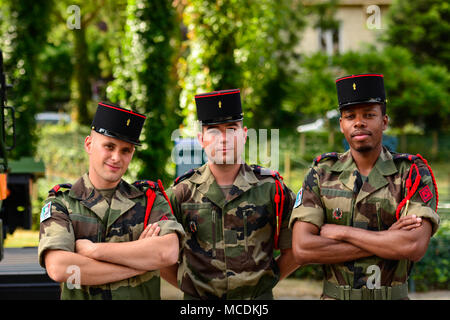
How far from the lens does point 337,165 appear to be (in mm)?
3379

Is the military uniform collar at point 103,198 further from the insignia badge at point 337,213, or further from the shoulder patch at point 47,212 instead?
the insignia badge at point 337,213

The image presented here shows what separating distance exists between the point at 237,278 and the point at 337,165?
0.95 metres

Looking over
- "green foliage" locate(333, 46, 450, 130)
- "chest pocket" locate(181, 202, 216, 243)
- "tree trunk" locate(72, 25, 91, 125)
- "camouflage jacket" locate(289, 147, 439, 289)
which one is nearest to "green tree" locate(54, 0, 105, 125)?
"tree trunk" locate(72, 25, 91, 125)

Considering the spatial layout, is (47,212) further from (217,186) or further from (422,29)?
(422,29)

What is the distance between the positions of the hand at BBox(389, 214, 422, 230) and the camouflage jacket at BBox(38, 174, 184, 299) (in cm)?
124

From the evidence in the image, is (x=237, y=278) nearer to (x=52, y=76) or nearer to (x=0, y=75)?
(x=0, y=75)

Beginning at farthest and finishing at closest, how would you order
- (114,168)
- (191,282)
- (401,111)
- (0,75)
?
(401,111) < (0,75) < (191,282) < (114,168)

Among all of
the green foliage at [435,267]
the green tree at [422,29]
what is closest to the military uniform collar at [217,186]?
the green foliage at [435,267]

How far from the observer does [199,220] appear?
3.31m

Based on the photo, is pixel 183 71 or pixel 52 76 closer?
pixel 183 71

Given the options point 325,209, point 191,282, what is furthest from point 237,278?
point 325,209

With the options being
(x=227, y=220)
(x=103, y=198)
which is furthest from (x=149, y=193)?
(x=227, y=220)

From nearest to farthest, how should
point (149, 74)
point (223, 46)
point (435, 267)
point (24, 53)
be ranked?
point (435, 267), point (223, 46), point (149, 74), point (24, 53)

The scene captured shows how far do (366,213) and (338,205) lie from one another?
0.17m
